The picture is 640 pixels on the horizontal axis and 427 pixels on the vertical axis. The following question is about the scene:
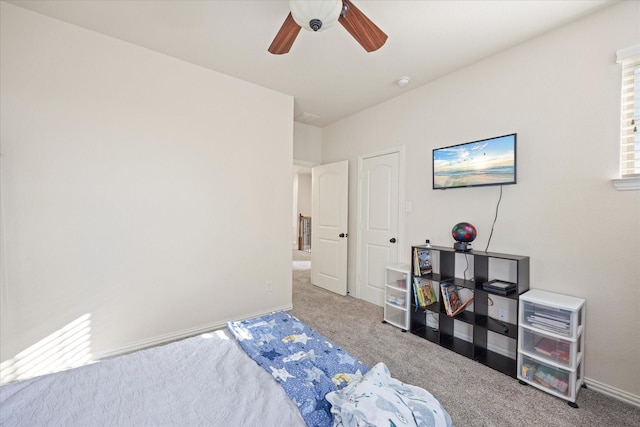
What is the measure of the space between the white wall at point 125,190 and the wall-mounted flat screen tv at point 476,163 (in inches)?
76.7

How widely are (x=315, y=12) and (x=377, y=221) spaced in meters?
2.68

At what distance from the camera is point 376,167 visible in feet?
12.1

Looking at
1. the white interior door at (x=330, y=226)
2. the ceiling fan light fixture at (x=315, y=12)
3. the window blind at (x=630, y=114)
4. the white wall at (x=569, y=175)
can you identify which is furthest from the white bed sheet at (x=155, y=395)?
the white interior door at (x=330, y=226)

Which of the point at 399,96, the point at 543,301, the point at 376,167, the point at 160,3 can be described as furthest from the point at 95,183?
the point at 543,301

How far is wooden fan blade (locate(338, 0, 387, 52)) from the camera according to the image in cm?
151

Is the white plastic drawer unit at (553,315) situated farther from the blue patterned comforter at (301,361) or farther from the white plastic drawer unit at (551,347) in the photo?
the blue patterned comforter at (301,361)

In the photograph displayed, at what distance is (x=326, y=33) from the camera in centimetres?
221

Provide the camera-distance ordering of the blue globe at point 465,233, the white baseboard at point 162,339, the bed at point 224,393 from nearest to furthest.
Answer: the bed at point 224,393 → the white baseboard at point 162,339 → the blue globe at point 465,233

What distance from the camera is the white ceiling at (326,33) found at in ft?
6.38

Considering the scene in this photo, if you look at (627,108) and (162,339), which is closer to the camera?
(627,108)

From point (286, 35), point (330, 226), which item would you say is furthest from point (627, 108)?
point (330, 226)

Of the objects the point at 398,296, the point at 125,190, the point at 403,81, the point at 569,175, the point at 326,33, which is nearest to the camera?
the point at 569,175

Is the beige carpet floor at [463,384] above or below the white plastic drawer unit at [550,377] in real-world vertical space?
below

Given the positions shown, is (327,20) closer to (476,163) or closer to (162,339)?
(476,163)
